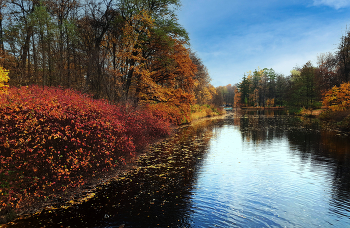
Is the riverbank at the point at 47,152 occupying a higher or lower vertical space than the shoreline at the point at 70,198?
higher

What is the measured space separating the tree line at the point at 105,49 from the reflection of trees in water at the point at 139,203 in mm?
9097

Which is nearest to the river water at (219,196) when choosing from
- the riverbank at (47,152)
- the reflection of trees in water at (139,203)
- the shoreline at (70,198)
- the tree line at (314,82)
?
the reflection of trees in water at (139,203)

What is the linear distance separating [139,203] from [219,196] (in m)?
2.38

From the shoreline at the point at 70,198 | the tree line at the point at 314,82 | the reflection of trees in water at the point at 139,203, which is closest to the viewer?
the reflection of trees in water at the point at 139,203

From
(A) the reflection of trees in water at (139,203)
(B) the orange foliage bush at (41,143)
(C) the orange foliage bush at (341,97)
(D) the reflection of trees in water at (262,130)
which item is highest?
(C) the orange foliage bush at (341,97)

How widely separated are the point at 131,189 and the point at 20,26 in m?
24.7

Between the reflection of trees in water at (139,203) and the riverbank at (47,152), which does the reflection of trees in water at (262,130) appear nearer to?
the reflection of trees in water at (139,203)

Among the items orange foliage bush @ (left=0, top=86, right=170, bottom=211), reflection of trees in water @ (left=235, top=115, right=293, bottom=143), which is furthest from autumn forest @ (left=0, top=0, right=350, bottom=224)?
reflection of trees in water @ (left=235, top=115, right=293, bottom=143)

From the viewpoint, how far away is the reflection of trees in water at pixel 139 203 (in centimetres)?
516

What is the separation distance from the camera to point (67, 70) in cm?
2292

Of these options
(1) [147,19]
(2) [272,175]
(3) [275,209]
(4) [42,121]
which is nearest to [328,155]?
(2) [272,175]

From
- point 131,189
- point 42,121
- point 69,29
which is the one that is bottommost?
point 131,189

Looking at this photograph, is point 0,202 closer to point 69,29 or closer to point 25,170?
point 25,170

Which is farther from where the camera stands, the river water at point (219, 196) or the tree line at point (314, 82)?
the tree line at point (314, 82)
